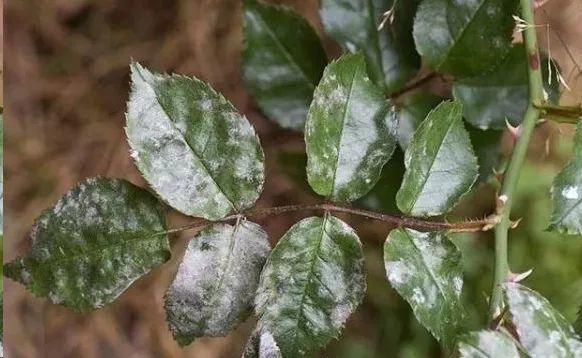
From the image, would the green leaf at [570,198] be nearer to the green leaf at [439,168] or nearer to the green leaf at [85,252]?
the green leaf at [439,168]

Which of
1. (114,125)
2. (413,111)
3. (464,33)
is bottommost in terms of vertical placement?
(114,125)

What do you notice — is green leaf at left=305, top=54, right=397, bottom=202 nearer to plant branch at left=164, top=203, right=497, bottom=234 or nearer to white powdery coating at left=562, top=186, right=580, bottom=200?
plant branch at left=164, top=203, right=497, bottom=234

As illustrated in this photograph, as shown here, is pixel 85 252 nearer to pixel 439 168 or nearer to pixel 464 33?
pixel 439 168

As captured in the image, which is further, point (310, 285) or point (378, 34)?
point (378, 34)

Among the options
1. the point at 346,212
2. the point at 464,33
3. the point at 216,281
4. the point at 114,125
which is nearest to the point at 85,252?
the point at 216,281

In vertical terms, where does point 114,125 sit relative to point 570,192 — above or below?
below

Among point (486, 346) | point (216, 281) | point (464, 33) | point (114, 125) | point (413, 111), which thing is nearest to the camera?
point (486, 346)

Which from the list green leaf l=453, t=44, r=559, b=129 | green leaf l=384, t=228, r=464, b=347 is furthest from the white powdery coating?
green leaf l=453, t=44, r=559, b=129
